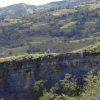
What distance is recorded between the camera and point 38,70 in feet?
218

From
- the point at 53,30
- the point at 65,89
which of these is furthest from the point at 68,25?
the point at 65,89

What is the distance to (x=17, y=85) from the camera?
216 feet

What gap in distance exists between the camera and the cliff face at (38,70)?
63.5m

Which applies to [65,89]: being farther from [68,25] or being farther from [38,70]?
[68,25]

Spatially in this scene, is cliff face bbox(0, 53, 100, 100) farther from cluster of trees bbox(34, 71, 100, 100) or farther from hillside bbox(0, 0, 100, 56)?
hillside bbox(0, 0, 100, 56)

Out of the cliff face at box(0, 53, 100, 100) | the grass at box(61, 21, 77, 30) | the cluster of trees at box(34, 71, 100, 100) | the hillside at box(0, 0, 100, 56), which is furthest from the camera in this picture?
the grass at box(61, 21, 77, 30)

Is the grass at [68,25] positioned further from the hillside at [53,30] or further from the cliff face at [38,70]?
the cliff face at [38,70]

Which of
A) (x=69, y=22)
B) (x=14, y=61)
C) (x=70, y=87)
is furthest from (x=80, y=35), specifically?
(x=70, y=87)

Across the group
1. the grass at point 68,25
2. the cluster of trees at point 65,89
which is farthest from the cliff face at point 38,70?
the grass at point 68,25

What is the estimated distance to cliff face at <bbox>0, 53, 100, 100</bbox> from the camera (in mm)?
63531

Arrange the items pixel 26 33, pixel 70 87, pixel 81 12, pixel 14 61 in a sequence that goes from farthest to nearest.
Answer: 1. pixel 81 12
2. pixel 26 33
3. pixel 14 61
4. pixel 70 87

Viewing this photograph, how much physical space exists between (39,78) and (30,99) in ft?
12.3

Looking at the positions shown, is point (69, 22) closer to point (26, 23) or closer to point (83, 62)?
point (26, 23)

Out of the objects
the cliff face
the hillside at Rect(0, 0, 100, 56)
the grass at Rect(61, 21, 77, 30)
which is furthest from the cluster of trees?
the grass at Rect(61, 21, 77, 30)
